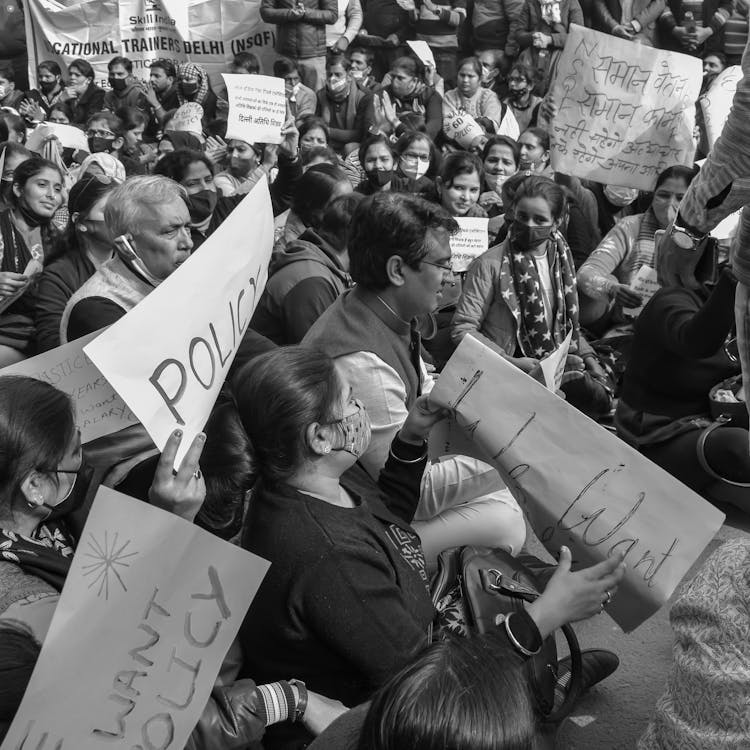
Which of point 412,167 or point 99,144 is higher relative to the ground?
point 412,167

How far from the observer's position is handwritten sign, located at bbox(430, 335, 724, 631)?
7.02 ft

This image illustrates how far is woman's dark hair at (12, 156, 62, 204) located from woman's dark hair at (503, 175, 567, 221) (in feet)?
8.35

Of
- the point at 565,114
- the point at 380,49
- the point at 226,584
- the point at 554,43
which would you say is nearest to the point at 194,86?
the point at 380,49

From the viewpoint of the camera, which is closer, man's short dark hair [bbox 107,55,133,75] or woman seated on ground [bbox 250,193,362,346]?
woman seated on ground [bbox 250,193,362,346]

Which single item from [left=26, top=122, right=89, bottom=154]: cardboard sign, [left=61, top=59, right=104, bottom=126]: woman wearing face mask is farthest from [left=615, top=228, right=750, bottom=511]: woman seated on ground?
[left=61, top=59, right=104, bottom=126]: woman wearing face mask

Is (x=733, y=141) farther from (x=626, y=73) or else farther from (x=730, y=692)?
(x=626, y=73)

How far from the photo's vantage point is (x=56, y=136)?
24.4 feet

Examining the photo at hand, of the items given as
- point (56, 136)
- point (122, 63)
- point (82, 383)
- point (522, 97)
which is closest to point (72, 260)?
point (82, 383)

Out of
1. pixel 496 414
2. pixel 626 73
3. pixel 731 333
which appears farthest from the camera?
pixel 626 73

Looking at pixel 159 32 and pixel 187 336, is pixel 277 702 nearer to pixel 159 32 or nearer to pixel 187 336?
pixel 187 336

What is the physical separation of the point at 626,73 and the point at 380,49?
7.15 metres

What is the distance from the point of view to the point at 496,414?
2379 millimetres

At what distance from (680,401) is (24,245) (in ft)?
10.9

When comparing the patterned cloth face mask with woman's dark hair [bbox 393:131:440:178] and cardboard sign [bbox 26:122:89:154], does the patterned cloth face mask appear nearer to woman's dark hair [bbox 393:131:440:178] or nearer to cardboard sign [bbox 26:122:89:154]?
woman's dark hair [bbox 393:131:440:178]
